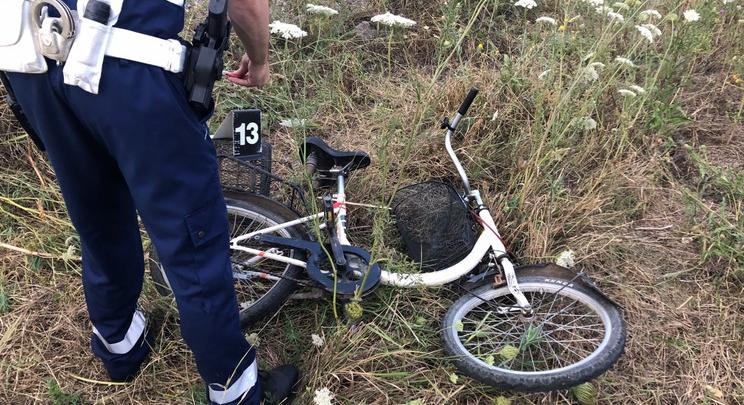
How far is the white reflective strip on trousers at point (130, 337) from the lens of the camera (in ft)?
7.33

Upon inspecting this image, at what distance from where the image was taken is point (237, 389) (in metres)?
2.04

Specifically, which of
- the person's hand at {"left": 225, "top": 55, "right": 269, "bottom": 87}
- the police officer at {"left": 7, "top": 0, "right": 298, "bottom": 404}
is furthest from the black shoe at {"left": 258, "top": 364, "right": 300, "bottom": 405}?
the person's hand at {"left": 225, "top": 55, "right": 269, "bottom": 87}

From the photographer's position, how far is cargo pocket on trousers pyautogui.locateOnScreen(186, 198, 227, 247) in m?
1.64

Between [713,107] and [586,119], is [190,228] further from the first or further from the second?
[713,107]

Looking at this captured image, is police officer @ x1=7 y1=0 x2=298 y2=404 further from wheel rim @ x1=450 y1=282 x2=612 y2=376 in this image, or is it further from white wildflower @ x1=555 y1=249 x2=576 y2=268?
white wildflower @ x1=555 y1=249 x2=576 y2=268

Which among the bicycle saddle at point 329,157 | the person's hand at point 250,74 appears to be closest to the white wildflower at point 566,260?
the bicycle saddle at point 329,157

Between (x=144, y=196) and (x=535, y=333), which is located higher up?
(x=144, y=196)

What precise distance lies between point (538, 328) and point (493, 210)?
0.84m

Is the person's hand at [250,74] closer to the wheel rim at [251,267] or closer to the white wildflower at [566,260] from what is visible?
the wheel rim at [251,267]

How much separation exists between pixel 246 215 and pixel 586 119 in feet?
5.98

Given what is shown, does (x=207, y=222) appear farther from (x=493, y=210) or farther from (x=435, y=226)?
(x=493, y=210)

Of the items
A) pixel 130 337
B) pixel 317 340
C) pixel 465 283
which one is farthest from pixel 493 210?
pixel 130 337

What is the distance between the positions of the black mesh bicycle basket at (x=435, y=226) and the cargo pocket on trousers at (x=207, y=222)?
1.20 metres

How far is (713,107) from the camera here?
3.83m
